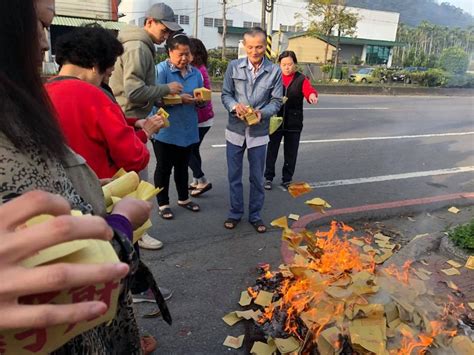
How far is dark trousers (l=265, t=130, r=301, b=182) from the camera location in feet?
17.9

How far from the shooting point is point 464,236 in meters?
3.51

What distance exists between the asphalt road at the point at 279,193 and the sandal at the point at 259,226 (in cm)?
7

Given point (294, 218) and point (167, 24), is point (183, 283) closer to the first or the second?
point (294, 218)

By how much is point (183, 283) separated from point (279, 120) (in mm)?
2570

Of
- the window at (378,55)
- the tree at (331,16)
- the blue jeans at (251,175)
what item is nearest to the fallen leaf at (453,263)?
the blue jeans at (251,175)

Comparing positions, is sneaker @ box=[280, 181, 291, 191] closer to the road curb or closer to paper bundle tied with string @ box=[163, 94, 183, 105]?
the road curb

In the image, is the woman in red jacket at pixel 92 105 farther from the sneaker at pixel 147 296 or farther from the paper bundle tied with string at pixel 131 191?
the sneaker at pixel 147 296

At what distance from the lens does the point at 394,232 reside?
4.29 meters

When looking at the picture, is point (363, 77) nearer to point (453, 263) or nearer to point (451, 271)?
point (453, 263)

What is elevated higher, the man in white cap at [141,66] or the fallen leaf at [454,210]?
the man in white cap at [141,66]

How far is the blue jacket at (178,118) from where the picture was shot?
4.17 metres

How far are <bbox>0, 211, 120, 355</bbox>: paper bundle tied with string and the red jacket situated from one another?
1.26 m

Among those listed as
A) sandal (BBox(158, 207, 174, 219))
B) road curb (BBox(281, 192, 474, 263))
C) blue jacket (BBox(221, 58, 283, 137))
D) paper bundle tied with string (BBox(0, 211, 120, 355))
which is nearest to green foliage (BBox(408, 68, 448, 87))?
road curb (BBox(281, 192, 474, 263))

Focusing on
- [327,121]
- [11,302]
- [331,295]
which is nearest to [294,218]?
[331,295]
